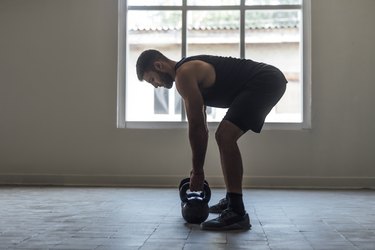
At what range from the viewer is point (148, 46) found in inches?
223

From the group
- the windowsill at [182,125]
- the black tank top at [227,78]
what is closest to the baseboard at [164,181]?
the windowsill at [182,125]

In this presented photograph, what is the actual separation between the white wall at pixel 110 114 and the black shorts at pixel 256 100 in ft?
8.35

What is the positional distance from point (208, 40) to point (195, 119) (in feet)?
10.5

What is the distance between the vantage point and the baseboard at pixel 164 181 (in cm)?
521

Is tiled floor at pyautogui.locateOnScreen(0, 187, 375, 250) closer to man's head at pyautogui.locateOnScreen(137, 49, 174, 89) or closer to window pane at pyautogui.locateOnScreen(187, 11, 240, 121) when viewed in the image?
man's head at pyautogui.locateOnScreen(137, 49, 174, 89)

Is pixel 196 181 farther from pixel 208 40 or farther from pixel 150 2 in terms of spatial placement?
pixel 150 2

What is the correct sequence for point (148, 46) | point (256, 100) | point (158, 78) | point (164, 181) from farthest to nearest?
1. point (148, 46)
2. point (164, 181)
3. point (158, 78)
4. point (256, 100)

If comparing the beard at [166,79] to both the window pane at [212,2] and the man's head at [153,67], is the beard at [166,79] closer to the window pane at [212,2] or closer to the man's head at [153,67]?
the man's head at [153,67]

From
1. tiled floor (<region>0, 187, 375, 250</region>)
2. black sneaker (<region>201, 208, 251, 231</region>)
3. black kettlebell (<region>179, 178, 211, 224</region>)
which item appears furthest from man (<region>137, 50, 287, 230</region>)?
tiled floor (<region>0, 187, 375, 250</region>)

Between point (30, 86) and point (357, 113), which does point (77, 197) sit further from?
point (357, 113)

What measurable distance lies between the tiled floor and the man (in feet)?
0.77

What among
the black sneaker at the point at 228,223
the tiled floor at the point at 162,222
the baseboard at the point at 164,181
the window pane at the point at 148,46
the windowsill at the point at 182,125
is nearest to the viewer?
the tiled floor at the point at 162,222

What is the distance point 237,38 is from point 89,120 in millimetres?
1947

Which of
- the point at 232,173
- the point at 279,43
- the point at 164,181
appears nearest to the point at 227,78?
the point at 232,173
